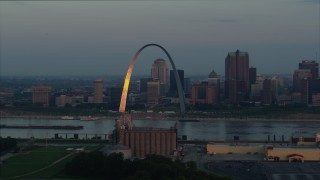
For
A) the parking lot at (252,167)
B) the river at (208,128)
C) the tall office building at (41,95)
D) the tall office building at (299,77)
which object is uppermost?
the tall office building at (299,77)

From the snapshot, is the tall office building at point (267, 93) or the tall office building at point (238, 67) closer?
the tall office building at point (267, 93)

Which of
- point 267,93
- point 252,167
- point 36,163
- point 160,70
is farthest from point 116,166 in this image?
point 160,70

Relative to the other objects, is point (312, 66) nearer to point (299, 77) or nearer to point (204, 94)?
point (299, 77)

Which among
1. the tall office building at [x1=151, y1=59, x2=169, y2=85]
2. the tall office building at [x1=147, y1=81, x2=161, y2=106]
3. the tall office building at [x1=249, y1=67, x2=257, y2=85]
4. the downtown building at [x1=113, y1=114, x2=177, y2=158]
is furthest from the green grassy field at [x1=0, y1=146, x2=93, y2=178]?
the tall office building at [x1=151, y1=59, x2=169, y2=85]

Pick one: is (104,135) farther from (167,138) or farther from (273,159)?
(273,159)

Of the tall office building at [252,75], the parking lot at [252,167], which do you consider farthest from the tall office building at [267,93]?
the parking lot at [252,167]

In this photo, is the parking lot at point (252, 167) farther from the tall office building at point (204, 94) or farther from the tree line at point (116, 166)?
the tall office building at point (204, 94)
